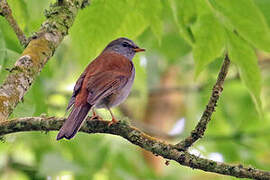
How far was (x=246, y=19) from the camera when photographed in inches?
112

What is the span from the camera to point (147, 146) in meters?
2.53

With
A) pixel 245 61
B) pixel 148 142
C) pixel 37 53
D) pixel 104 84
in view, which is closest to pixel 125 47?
pixel 104 84

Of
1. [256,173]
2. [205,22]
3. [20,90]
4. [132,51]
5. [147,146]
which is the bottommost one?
[256,173]

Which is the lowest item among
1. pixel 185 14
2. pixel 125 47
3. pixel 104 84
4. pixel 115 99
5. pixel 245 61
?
pixel 245 61

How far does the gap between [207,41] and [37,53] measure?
3.35 feet

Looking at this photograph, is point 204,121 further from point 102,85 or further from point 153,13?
point 102,85

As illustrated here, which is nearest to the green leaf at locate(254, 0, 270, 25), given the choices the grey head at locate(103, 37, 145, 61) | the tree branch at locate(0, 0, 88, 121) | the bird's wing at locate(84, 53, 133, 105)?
the bird's wing at locate(84, 53, 133, 105)

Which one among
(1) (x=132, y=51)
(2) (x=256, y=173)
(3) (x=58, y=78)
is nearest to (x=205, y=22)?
(2) (x=256, y=173)

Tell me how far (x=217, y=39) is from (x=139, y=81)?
1473 millimetres

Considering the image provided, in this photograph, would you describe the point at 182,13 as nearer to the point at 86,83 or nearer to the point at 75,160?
the point at 86,83

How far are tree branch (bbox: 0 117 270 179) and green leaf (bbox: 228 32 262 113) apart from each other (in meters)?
0.71

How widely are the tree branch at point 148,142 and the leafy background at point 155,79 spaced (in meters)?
0.12

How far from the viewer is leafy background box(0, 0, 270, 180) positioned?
293cm

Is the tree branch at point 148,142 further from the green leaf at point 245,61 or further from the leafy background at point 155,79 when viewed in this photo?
the green leaf at point 245,61
